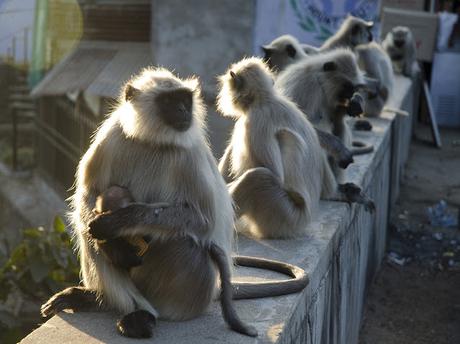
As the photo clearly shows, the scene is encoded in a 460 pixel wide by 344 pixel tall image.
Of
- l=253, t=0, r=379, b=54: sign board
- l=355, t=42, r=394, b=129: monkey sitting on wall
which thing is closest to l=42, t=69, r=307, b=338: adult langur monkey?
l=355, t=42, r=394, b=129: monkey sitting on wall

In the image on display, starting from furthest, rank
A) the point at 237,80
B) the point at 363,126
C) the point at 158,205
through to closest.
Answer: the point at 363,126 < the point at 237,80 < the point at 158,205

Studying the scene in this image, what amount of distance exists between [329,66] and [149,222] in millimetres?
3050

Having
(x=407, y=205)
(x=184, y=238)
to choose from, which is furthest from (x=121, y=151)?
(x=407, y=205)

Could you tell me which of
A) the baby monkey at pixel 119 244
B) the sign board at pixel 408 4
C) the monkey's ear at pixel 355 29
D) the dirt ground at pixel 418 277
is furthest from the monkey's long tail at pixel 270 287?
the sign board at pixel 408 4

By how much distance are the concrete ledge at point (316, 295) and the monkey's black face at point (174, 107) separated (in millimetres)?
754

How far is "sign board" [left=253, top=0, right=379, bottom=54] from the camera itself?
11.2 metres

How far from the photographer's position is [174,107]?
3.36 metres

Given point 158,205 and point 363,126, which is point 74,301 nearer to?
point 158,205

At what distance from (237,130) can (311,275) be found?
4.27 ft

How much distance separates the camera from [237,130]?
499 cm

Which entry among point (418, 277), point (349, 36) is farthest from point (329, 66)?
point (349, 36)

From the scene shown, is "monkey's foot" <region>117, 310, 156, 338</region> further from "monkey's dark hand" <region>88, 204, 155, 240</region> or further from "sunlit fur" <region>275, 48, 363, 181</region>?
"sunlit fur" <region>275, 48, 363, 181</region>

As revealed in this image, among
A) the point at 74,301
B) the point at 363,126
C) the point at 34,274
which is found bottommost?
the point at 34,274

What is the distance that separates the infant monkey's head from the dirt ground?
337 cm
